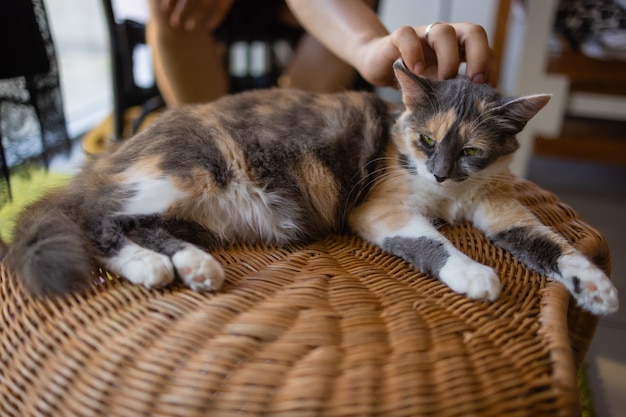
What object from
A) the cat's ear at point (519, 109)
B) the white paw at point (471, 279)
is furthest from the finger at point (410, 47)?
the white paw at point (471, 279)

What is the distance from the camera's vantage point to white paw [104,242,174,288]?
80 centimetres

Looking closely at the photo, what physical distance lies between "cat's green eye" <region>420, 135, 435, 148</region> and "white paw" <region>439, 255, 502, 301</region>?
0.26 m

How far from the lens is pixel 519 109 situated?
37.6 inches

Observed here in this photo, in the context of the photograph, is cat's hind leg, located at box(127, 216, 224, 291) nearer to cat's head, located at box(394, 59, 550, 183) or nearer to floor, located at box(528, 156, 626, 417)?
cat's head, located at box(394, 59, 550, 183)

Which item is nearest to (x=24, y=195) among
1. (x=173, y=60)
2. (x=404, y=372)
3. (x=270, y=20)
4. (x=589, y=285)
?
(x=173, y=60)

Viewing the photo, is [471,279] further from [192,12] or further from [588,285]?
[192,12]

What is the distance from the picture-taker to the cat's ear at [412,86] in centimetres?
97

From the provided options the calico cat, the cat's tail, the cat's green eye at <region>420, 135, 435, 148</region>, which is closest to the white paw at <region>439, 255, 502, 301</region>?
the calico cat

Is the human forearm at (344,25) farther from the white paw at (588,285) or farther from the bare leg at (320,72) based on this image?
the white paw at (588,285)

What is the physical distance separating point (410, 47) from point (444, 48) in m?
0.07

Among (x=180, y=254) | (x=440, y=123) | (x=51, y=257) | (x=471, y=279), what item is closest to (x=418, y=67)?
(x=440, y=123)

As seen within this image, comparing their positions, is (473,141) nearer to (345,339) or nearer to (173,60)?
(345,339)

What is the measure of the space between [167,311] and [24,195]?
1405 mm

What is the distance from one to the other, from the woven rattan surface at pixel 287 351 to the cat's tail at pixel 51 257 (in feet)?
0.10
